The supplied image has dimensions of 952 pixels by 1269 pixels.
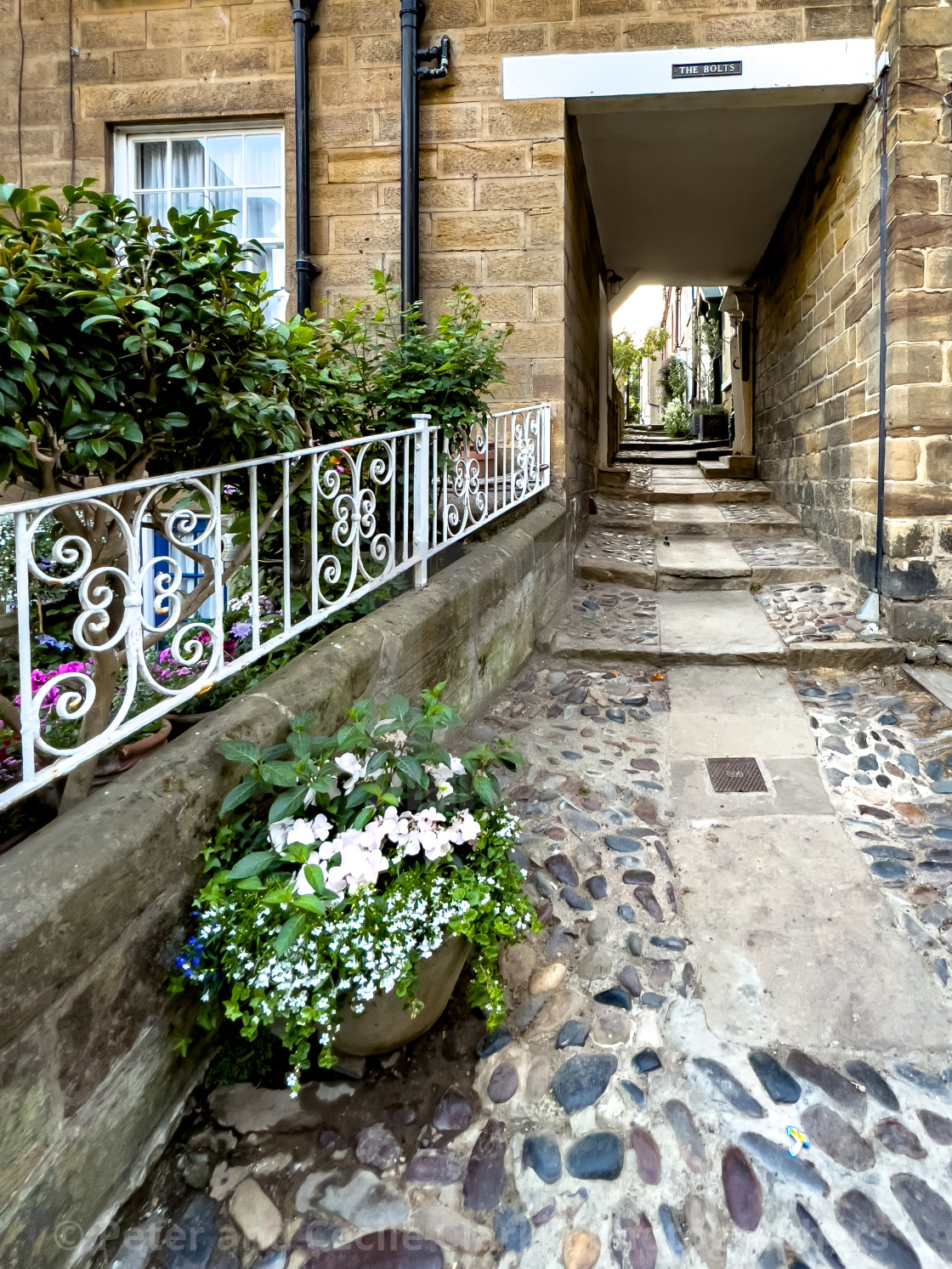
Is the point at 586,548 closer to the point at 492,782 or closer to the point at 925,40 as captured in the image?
the point at 925,40

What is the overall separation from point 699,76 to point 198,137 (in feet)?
10.7

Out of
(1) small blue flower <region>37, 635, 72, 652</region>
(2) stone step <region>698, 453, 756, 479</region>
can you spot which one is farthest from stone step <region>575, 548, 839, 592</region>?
(2) stone step <region>698, 453, 756, 479</region>

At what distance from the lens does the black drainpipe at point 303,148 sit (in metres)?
4.88

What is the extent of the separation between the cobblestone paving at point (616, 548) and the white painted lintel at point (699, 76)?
2.94 metres

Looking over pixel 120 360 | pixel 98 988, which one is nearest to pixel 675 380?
pixel 120 360

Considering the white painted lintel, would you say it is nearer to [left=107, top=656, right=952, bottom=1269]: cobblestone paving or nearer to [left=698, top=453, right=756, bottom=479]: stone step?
[left=698, top=453, right=756, bottom=479]: stone step

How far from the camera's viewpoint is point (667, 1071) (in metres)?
1.67

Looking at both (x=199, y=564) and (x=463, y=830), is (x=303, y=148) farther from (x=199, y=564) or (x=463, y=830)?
(x=463, y=830)

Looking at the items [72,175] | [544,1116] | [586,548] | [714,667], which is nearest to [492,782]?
[544,1116]

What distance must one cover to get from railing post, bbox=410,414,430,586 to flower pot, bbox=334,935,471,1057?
1.63 metres

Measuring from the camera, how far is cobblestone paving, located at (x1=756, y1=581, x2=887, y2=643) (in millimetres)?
4316

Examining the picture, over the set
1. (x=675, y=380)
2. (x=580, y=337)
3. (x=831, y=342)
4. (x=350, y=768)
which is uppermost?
(x=675, y=380)

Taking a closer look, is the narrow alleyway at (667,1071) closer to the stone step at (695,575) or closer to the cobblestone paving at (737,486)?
the stone step at (695,575)

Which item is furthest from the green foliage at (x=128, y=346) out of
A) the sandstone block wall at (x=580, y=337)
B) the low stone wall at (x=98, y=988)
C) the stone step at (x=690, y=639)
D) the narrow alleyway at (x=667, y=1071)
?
the sandstone block wall at (x=580, y=337)
